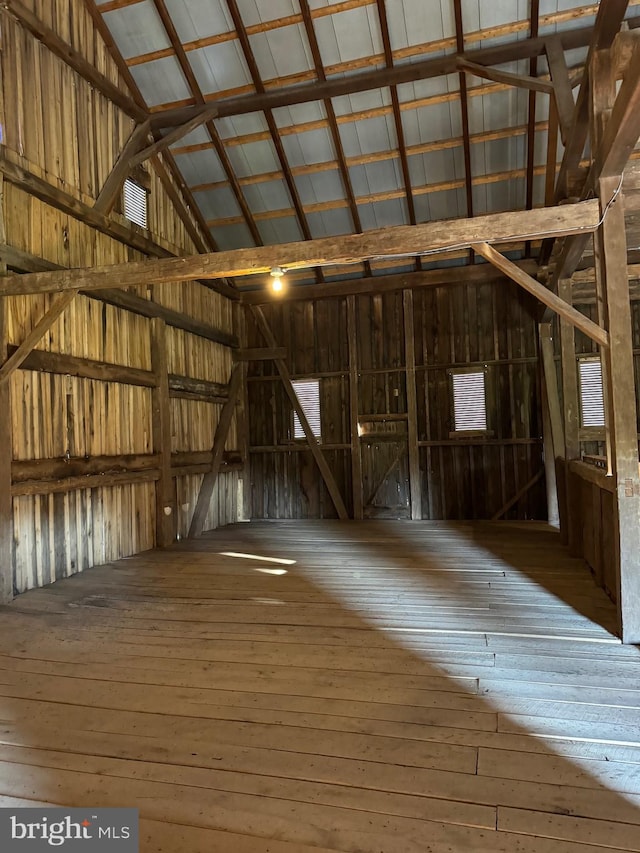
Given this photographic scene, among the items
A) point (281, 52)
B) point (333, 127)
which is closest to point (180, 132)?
point (281, 52)

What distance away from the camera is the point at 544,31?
632 cm

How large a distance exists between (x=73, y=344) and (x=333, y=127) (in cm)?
476

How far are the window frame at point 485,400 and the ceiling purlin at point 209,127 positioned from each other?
13.8 ft

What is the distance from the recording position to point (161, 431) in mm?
7375

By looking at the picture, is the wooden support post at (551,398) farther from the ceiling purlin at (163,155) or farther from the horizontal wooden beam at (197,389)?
the ceiling purlin at (163,155)

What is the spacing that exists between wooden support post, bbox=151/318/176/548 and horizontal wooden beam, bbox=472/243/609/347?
16.0 feet

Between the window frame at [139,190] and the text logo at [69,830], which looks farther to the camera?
the window frame at [139,190]

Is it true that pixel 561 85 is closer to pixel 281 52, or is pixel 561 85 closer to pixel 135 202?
pixel 281 52

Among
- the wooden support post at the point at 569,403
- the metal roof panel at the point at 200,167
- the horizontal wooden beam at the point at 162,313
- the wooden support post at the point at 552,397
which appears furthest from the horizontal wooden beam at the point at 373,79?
the wooden support post at the point at 552,397

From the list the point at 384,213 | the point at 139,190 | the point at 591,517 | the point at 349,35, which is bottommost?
the point at 591,517

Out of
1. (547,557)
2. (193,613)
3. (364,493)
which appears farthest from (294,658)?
(364,493)

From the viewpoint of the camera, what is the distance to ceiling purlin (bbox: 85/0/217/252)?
6527 mm

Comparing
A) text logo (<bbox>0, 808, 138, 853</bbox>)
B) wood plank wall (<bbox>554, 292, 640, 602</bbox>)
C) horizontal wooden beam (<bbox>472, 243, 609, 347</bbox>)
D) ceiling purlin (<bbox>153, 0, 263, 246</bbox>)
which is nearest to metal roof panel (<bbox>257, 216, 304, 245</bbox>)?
ceiling purlin (<bbox>153, 0, 263, 246</bbox>)

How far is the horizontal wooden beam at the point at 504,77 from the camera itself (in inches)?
242
